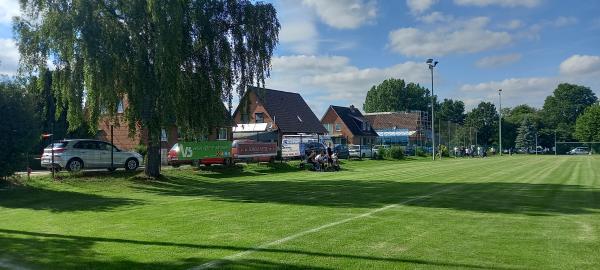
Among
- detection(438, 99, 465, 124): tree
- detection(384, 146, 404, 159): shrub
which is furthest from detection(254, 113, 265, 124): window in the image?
detection(438, 99, 465, 124): tree

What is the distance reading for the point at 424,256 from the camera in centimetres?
741

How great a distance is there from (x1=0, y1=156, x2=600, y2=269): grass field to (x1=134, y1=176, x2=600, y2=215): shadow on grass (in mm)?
51

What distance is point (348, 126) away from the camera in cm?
8300

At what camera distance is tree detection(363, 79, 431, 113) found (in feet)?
452

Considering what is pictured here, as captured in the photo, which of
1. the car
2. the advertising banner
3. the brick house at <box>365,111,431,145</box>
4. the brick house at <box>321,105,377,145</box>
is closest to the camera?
the car

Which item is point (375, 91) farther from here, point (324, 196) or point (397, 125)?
point (324, 196)

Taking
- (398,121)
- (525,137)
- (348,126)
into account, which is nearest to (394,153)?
(348,126)

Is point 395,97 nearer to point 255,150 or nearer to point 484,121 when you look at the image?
point 484,121

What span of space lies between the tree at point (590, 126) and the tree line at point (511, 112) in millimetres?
681

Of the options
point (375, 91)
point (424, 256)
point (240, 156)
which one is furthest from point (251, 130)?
point (375, 91)

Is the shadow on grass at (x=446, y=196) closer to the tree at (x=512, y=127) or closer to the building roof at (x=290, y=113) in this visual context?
the building roof at (x=290, y=113)

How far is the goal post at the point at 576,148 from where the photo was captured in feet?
312

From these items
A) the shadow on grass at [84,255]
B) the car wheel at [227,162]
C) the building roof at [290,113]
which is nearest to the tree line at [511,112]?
the building roof at [290,113]

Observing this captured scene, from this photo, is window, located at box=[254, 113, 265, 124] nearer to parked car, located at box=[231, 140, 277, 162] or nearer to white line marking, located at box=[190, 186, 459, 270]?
parked car, located at box=[231, 140, 277, 162]
